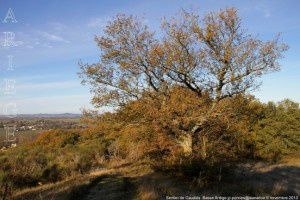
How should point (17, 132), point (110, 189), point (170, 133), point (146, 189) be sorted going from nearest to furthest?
1. point (146, 189)
2. point (110, 189)
3. point (170, 133)
4. point (17, 132)

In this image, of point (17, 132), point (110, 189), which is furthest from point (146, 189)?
point (17, 132)

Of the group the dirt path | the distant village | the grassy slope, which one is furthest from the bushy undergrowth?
the distant village

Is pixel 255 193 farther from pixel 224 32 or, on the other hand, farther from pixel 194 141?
pixel 224 32

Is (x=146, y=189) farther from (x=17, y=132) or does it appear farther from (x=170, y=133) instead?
(x=17, y=132)

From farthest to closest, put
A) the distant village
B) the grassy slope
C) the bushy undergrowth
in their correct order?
the distant village
the bushy undergrowth
the grassy slope

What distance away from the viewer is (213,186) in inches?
616

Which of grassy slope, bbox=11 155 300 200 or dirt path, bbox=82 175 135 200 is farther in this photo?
dirt path, bbox=82 175 135 200

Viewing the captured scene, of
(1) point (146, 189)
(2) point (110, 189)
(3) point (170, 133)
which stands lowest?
(2) point (110, 189)

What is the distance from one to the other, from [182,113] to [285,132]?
84.0 ft

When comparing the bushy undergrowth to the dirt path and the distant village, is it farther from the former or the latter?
the distant village

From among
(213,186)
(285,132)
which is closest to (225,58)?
(213,186)

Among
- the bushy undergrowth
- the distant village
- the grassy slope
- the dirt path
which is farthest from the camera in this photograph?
the distant village

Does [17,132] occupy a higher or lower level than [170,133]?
lower

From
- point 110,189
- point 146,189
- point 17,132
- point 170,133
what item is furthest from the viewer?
point 17,132
